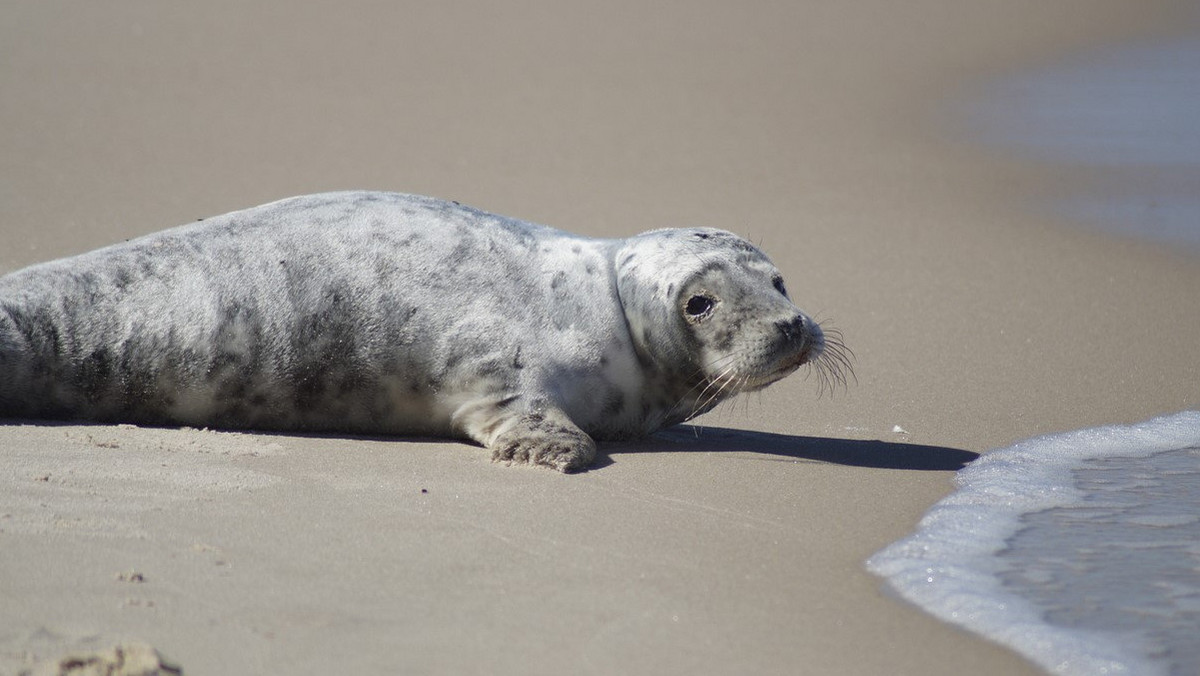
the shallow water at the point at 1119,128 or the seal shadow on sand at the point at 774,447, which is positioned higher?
the shallow water at the point at 1119,128

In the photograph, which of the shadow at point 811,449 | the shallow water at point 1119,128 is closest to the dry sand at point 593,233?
the shadow at point 811,449

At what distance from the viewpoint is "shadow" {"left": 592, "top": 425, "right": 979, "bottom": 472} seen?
4.75 metres

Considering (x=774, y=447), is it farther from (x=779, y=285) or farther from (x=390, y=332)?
(x=390, y=332)

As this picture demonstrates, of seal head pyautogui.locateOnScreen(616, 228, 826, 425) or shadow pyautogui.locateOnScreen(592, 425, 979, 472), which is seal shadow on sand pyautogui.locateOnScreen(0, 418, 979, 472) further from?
seal head pyautogui.locateOnScreen(616, 228, 826, 425)

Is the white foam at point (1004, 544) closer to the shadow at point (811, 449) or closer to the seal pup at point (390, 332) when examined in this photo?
the shadow at point (811, 449)

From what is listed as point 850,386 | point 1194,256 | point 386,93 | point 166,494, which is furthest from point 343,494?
point 386,93

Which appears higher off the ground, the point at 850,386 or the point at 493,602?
the point at 850,386

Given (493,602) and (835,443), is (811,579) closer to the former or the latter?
(493,602)

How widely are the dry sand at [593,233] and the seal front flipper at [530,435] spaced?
0.30ft

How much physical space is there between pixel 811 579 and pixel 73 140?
7.22m

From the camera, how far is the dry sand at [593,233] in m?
3.05

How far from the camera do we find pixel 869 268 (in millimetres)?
7578

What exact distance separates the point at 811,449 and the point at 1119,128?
7287mm

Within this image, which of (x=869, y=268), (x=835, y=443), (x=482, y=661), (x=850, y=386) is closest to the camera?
(x=482, y=661)
